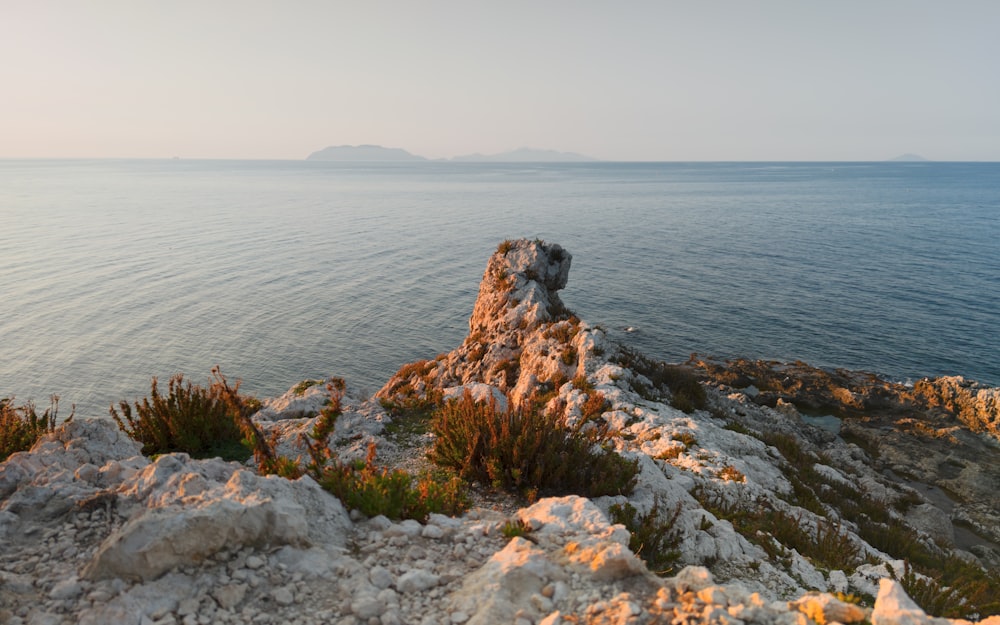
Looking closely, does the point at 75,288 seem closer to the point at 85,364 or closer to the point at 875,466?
the point at 85,364

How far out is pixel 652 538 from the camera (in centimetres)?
704

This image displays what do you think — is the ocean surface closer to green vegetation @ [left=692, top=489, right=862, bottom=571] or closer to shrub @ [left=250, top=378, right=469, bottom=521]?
shrub @ [left=250, top=378, right=469, bottom=521]

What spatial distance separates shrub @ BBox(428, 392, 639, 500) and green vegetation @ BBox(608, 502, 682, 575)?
78 centimetres

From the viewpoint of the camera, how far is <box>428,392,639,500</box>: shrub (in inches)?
327

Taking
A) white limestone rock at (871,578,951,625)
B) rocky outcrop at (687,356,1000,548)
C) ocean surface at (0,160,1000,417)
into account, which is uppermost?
white limestone rock at (871,578,951,625)

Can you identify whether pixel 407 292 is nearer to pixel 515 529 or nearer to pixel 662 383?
pixel 662 383

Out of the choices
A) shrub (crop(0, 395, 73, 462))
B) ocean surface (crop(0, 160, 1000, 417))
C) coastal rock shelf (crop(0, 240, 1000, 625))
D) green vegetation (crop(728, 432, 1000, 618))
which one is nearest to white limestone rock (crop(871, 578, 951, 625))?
coastal rock shelf (crop(0, 240, 1000, 625))

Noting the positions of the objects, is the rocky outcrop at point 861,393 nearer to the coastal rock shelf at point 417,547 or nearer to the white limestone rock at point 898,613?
the coastal rock shelf at point 417,547

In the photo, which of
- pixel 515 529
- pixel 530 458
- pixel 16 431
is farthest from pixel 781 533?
pixel 16 431

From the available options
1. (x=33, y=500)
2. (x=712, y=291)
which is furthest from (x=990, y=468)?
(x=33, y=500)

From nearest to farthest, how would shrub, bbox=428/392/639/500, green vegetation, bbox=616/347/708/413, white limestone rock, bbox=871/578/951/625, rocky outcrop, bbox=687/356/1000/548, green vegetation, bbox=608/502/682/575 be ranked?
white limestone rock, bbox=871/578/951/625, green vegetation, bbox=608/502/682/575, shrub, bbox=428/392/639/500, green vegetation, bbox=616/347/708/413, rocky outcrop, bbox=687/356/1000/548

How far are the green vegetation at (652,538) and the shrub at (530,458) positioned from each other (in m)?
0.78

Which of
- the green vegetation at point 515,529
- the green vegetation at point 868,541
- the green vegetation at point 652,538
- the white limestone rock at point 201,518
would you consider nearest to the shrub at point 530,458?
the green vegetation at point 652,538

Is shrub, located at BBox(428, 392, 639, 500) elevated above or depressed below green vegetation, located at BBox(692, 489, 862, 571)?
above
